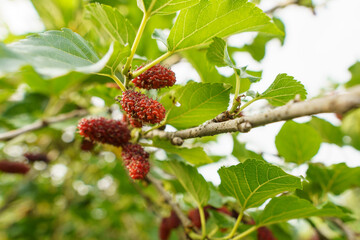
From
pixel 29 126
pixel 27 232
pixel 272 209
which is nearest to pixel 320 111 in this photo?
pixel 272 209

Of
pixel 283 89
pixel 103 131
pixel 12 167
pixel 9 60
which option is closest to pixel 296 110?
pixel 283 89

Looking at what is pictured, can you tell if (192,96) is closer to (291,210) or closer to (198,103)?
(198,103)

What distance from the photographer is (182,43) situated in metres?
0.60

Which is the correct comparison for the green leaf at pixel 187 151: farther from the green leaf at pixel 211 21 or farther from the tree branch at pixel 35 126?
the tree branch at pixel 35 126

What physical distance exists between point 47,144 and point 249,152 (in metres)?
1.54

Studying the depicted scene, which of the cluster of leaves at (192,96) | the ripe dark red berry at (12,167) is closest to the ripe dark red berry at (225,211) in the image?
the cluster of leaves at (192,96)

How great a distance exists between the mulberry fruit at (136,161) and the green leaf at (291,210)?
0.34 meters

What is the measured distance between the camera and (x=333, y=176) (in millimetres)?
938

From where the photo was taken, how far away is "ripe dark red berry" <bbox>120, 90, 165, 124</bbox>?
548 millimetres

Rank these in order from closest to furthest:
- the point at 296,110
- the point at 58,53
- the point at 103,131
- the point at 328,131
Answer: the point at 296,110 < the point at 58,53 < the point at 103,131 < the point at 328,131

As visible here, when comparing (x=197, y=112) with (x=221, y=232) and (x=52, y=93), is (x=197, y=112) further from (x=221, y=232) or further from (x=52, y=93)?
(x=52, y=93)

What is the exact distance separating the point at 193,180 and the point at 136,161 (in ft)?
0.80

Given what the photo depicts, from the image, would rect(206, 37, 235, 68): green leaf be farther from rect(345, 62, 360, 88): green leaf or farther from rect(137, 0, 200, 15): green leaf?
rect(345, 62, 360, 88): green leaf

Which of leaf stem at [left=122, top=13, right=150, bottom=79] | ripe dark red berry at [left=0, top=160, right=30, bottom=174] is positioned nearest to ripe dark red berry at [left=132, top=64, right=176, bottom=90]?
leaf stem at [left=122, top=13, right=150, bottom=79]
